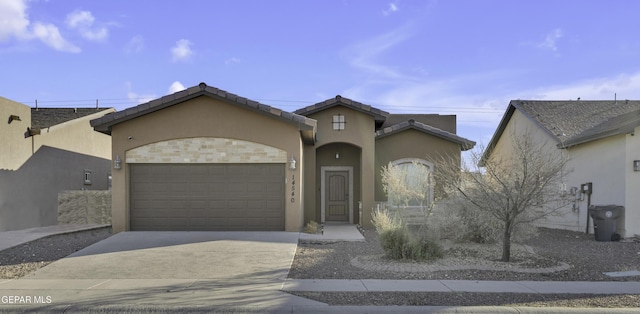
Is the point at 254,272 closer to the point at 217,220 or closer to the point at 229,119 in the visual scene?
the point at 217,220

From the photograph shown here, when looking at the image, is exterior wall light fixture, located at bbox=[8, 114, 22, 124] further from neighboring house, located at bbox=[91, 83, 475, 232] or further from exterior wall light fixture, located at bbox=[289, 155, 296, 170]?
exterior wall light fixture, located at bbox=[289, 155, 296, 170]

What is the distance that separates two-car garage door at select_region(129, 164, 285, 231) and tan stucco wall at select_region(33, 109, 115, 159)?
5.53 meters

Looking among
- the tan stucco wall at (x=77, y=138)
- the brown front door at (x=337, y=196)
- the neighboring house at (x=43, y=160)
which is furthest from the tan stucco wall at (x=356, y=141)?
the neighboring house at (x=43, y=160)

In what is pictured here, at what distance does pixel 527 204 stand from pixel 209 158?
8903mm

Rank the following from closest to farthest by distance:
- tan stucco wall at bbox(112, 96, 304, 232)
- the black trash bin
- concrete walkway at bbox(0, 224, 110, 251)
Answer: concrete walkway at bbox(0, 224, 110, 251) → the black trash bin → tan stucco wall at bbox(112, 96, 304, 232)

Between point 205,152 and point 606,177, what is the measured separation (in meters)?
12.4

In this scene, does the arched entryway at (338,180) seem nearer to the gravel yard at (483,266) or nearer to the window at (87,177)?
the gravel yard at (483,266)

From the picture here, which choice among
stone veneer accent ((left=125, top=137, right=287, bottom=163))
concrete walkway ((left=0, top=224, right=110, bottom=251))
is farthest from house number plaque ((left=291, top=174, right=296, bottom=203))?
concrete walkway ((left=0, top=224, right=110, bottom=251))

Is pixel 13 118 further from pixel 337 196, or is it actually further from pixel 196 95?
pixel 337 196

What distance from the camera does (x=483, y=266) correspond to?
9898 mm

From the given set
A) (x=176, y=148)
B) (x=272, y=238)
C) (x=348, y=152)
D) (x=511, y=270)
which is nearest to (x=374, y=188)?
(x=348, y=152)

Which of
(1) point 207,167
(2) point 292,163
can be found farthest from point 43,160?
(2) point 292,163

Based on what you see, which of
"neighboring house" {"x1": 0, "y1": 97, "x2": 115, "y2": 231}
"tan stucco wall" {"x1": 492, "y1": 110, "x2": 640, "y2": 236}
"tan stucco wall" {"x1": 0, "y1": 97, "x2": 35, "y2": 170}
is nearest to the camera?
"tan stucco wall" {"x1": 492, "y1": 110, "x2": 640, "y2": 236}

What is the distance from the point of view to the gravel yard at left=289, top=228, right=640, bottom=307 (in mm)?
7312
